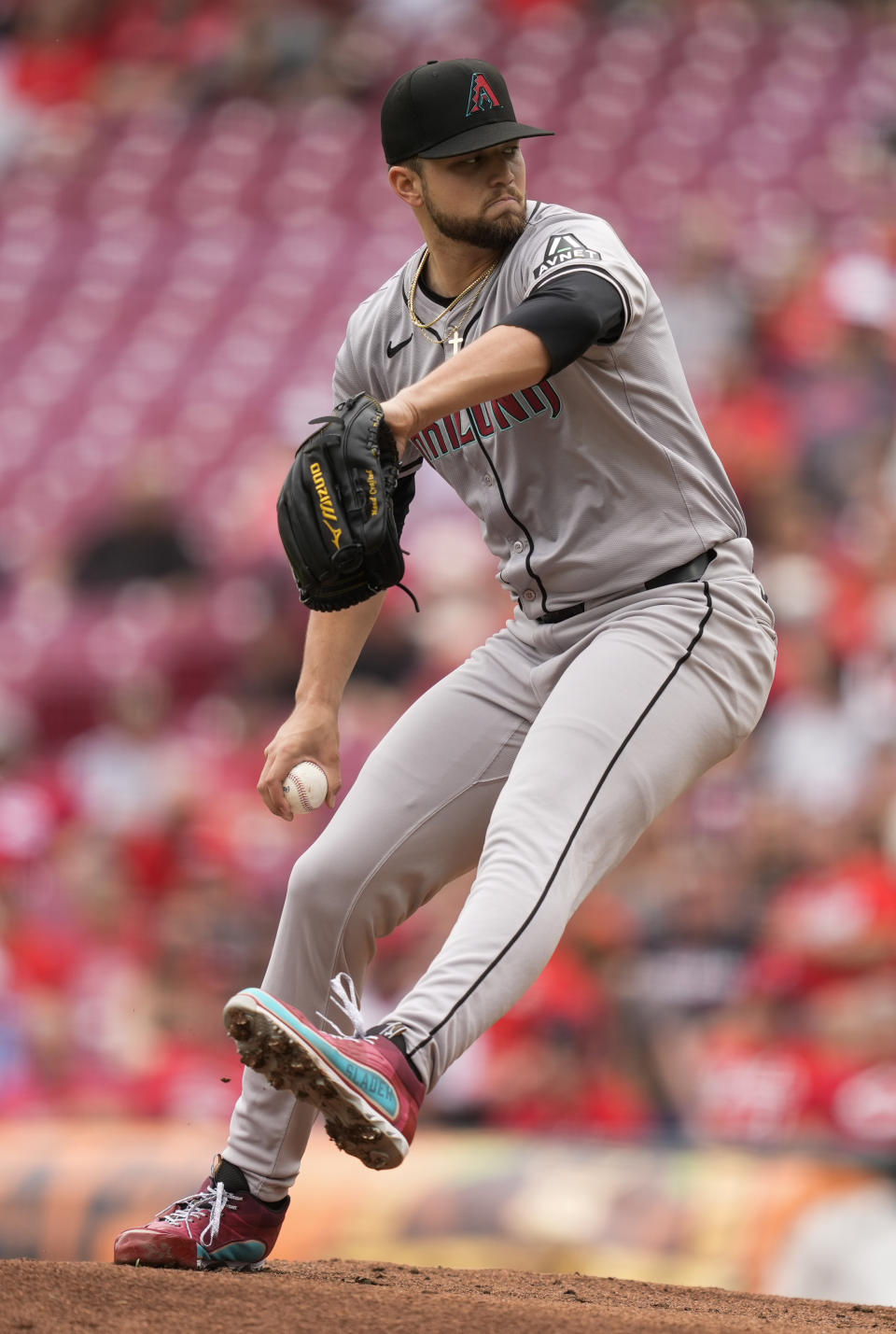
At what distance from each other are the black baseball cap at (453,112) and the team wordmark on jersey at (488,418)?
0.40m

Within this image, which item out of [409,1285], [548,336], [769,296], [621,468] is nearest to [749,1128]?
[409,1285]

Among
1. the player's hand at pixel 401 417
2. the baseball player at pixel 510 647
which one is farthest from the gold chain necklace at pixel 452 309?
the player's hand at pixel 401 417

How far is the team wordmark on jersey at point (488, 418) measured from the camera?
8.93 ft

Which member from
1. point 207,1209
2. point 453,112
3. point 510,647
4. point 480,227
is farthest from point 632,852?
point 453,112

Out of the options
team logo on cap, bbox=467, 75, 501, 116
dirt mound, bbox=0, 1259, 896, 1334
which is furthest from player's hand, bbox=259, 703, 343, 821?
team logo on cap, bbox=467, 75, 501, 116

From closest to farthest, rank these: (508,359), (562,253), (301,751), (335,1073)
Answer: (335,1073)
(508,359)
(562,253)
(301,751)

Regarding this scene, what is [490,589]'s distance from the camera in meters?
6.98

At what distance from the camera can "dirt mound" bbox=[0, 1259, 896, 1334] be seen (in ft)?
7.81

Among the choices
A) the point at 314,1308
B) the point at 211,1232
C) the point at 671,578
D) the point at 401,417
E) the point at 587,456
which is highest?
the point at 401,417

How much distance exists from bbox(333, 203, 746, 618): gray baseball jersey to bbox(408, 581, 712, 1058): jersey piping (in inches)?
5.8

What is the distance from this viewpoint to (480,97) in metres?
2.71

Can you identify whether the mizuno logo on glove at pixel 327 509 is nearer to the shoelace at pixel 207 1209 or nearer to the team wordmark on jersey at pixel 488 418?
the team wordmark on jersey at pixel 488 418

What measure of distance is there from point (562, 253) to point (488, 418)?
306mm

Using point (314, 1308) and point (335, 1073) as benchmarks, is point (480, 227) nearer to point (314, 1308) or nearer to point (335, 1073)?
point (335, 1073)
